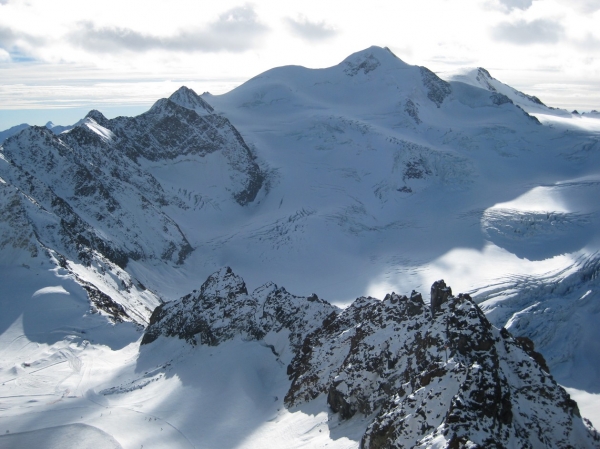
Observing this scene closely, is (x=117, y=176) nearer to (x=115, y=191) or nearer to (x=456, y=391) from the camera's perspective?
(x=115, y=191)

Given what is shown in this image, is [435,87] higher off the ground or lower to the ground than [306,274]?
higher

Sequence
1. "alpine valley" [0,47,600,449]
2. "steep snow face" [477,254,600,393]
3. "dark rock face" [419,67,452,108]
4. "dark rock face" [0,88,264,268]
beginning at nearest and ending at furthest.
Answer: "alpine valley" [0,47,600,449] → "steep snow face" [477,254,600,393] → "dark rock face" [0,88,264,268] → "dark rock face" [419,67,452,108]

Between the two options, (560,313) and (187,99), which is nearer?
(560,313)

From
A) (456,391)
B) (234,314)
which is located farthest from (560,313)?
(456,391)

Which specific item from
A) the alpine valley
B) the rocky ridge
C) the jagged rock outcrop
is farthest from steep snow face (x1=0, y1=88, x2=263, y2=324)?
the rocky ridge

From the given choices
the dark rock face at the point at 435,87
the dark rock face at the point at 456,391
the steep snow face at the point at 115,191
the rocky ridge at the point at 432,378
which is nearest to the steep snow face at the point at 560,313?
the rocky ridge at the point at 432,378

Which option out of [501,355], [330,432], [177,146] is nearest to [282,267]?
[177,146]

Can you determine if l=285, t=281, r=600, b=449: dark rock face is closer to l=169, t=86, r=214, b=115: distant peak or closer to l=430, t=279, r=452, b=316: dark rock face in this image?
l=430, t=279, r=452, b=316: dark rock face
